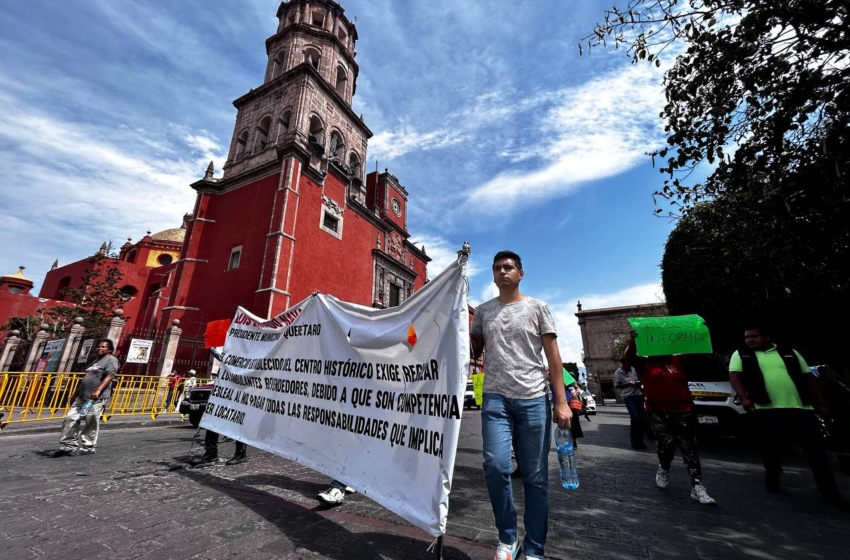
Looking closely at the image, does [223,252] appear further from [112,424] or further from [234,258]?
[112,424]

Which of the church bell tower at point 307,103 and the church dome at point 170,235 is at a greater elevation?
the church bell tower at point 307,103

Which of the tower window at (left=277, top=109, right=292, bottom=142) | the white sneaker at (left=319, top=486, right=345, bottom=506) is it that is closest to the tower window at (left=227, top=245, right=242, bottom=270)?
the tower window at (left=277, top=109, right=292, bottom=142)

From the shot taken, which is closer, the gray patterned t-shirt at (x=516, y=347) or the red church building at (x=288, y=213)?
the gray patterned t-shirt at (x=516, y=347)

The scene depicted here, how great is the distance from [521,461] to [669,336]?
3.70 m

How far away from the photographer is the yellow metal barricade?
961cm

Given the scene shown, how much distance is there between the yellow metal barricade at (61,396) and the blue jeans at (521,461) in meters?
9.94

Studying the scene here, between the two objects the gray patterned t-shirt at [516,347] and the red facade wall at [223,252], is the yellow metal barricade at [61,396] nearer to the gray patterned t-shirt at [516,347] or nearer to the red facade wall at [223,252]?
the red facade wall at [223,252]

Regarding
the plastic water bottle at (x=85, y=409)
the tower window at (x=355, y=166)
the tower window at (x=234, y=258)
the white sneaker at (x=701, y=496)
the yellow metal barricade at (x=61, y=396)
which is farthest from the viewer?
the tower window at (x=355, y=166)

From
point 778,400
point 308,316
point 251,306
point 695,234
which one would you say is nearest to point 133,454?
point 308,316

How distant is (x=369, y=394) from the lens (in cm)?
317

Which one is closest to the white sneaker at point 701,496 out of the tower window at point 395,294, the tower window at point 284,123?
the tower window at point 284,123

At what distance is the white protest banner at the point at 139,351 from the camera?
42.5ft

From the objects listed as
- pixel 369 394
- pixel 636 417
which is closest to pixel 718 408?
pixel 636 417

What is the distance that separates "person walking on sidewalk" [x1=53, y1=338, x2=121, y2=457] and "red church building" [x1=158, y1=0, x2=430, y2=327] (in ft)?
37.1
